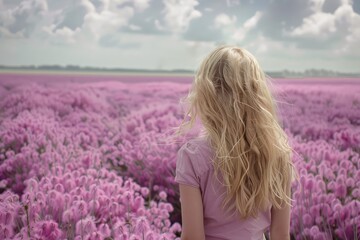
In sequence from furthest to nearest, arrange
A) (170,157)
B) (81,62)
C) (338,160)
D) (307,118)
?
1. (81,62)
2. (307,118)
3. (170,157)
4. (338,160)

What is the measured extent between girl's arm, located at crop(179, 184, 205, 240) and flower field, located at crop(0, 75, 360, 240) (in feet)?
0.99

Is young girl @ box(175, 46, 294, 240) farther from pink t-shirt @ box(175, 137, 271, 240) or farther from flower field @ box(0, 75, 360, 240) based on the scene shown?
flower field @ box(0, 75, 360, 240)

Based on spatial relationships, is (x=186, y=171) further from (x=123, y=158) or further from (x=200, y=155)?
(x=123, y=158)

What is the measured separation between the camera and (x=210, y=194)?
5.19ft

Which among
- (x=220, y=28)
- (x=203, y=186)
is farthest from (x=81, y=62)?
(x=203, y=186)

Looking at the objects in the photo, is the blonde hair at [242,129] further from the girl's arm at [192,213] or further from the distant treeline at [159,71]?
the distant treeline at [159,71]

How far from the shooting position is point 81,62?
4289 mm

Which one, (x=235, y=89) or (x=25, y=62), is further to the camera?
(x=25, y=62)

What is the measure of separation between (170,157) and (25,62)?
167 cm

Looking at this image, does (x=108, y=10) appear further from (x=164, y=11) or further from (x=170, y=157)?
(x=170, y=157)

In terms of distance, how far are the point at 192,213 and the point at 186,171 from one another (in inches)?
5.1

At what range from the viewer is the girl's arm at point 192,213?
1523 mm

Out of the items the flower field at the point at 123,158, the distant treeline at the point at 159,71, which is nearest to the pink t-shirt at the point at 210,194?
the flower field at the point at 123,158

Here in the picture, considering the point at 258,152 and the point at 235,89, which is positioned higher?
the point at 235,89
